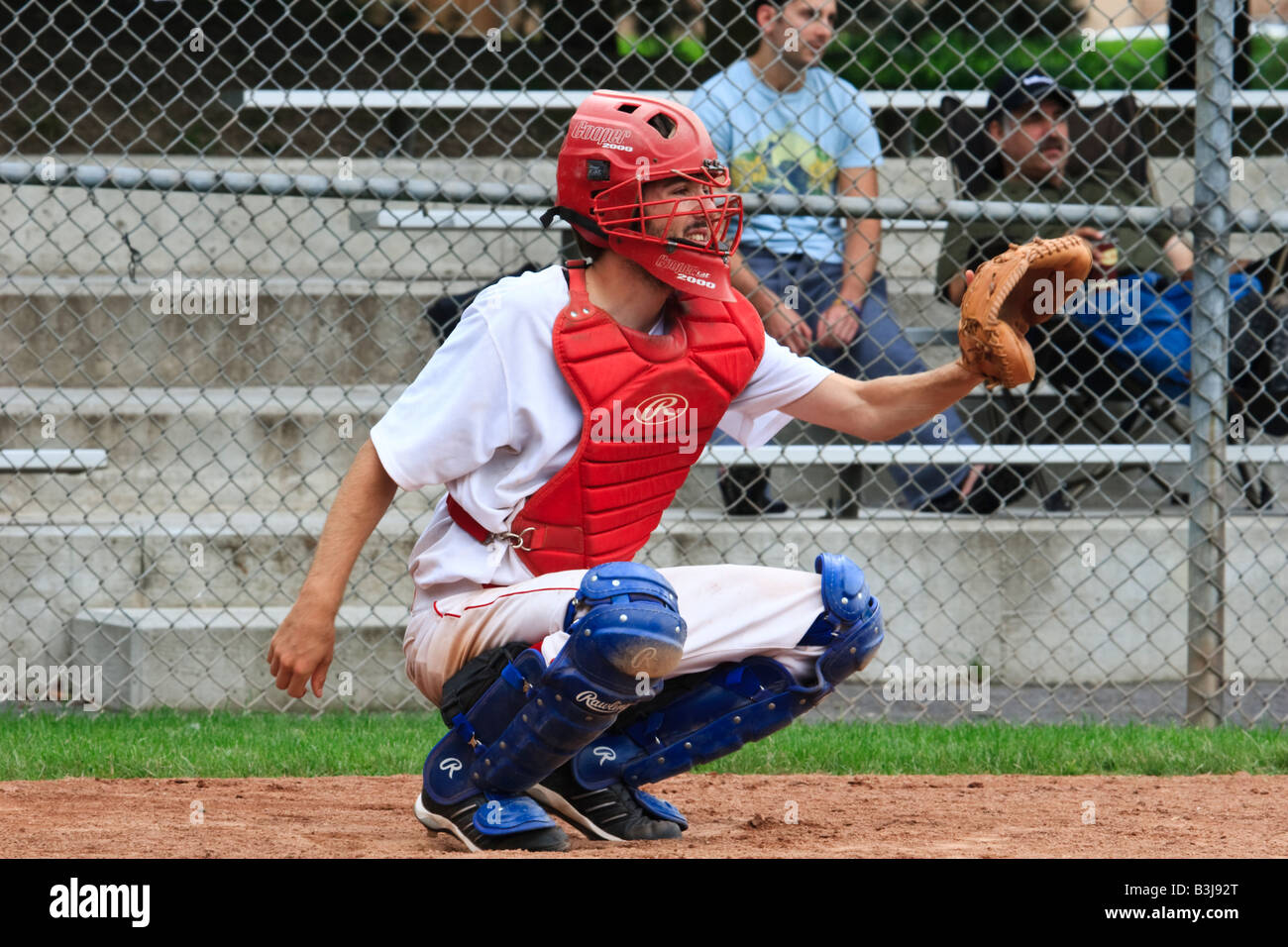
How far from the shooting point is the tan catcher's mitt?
9.39 feet

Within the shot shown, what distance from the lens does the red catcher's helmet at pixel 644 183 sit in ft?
9.53

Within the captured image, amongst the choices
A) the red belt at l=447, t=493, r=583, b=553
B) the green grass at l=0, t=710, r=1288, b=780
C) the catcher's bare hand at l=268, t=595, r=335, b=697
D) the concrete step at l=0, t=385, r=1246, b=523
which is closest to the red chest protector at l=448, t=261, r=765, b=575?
the red belt at l=447, t=493, r=583, b=553

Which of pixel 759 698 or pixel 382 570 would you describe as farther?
pixel 382 570

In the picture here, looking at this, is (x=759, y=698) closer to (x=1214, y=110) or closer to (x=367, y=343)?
(x=1214, y=110)

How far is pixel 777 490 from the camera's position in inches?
241

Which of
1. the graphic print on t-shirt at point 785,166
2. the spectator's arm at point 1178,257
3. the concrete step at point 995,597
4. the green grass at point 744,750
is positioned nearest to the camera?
the green grass at point 744,750

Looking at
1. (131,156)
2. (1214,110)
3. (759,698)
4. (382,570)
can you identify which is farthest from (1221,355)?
(131,156)

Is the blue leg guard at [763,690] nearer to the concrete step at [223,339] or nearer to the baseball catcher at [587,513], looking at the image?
the baseball catcher at [587,513]

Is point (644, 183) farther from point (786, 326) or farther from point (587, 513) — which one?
point (786, 326)

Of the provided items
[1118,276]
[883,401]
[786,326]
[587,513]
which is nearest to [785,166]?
[786,326]

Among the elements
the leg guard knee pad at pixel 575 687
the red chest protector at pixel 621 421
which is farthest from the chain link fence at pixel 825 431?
the leg guard knee pad at pixel 575 687

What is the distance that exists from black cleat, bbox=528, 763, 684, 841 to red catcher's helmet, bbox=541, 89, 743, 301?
1063 millimetres

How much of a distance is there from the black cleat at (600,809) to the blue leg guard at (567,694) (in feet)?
0.57

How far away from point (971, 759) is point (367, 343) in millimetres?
3550
